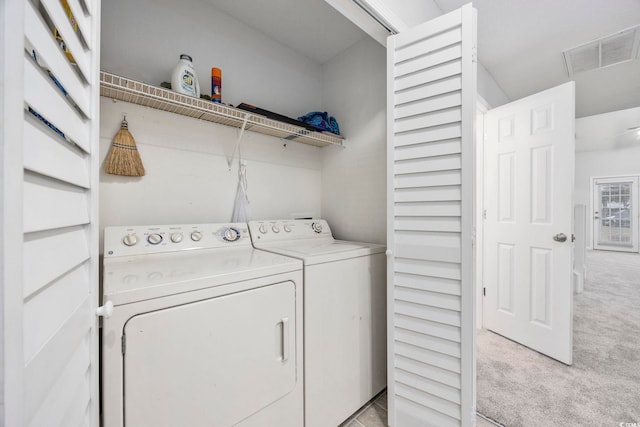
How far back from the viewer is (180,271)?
1.03 metres

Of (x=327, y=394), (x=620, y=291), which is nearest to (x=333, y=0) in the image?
(x=327, y=394)

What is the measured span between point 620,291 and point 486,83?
3.63 m

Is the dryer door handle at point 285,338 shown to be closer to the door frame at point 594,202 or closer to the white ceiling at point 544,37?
the white ceiling at point 544,37

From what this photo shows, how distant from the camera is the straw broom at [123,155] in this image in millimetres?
1356

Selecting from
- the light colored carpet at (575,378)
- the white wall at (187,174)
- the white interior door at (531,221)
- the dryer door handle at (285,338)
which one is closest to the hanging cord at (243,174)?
the white wall at (187,174)

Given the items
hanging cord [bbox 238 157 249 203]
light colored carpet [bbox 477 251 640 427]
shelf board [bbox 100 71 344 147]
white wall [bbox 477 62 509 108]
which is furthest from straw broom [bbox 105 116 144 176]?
white wall [bbox 477 62 509 108]

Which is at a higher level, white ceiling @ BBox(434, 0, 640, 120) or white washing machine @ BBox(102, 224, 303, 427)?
white ceiling @ BBox(434, 0, 640, 120)

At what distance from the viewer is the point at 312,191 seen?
235 centimetres

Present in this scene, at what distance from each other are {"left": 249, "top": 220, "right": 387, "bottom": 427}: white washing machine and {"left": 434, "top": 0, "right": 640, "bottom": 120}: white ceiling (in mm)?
1898

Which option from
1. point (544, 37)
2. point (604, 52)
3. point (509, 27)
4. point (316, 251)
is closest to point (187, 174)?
point (316, 251)

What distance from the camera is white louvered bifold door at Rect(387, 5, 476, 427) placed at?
1222 mm

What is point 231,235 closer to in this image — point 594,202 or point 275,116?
point 275,116

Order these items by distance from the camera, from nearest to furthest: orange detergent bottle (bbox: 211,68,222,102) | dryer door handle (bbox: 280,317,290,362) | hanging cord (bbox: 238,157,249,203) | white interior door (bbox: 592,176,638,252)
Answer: dryer door handle (bbox: 280,317,290,362) → orange detergent bottle (bbox: 211,68,222,102) → hanging cord (bbox: 238,157,249,203) → white interior door (bbox: 592,176,638,252)

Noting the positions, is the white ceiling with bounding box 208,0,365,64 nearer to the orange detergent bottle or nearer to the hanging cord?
the orange detergent bottle
